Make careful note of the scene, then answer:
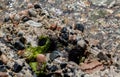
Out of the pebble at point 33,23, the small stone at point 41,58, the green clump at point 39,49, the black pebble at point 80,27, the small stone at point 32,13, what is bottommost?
the small stone at point 41,58

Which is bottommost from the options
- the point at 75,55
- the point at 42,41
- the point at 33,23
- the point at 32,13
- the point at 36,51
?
the point at 75,55

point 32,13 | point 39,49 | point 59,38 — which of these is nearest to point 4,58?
point 39,49

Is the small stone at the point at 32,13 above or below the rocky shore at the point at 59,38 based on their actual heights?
above

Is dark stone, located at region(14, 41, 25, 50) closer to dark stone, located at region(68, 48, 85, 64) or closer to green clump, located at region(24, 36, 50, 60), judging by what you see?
green clump, located at region(24, 36, 50, 60)

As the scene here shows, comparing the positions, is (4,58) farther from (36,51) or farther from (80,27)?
(80,27)

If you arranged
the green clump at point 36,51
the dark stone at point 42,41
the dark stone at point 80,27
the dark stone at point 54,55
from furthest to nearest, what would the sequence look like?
the dark stone at point 80,27 → the dark stone at point 42,41 → the dark stone at point 54,55 → the green clump at point 36,51

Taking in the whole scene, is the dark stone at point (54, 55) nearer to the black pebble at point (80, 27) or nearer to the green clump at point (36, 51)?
the green clump at point (36, 51)

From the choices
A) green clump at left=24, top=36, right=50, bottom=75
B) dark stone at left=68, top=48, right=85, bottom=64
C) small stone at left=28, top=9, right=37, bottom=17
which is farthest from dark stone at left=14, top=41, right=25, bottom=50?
small stone at left=28, top=9, right=37, bottom=17

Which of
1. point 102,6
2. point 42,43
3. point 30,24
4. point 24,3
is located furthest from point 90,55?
point 24,3

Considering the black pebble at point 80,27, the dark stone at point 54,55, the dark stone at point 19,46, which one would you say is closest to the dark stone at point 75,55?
the dark stone at point 54,55
